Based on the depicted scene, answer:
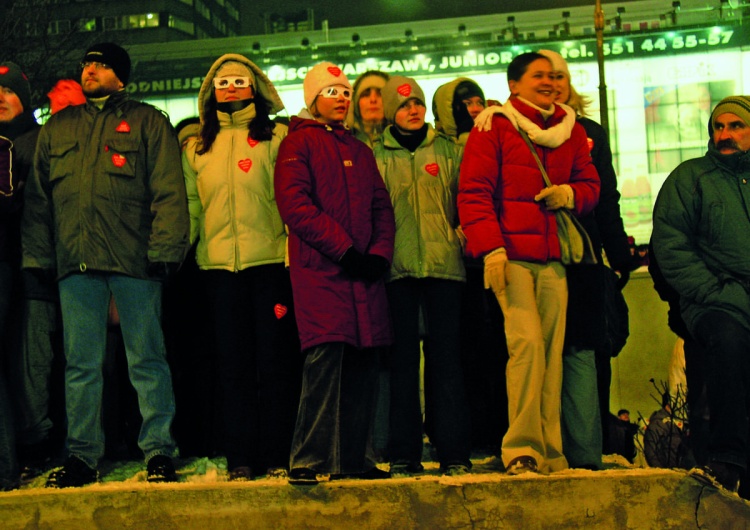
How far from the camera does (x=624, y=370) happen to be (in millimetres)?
9844

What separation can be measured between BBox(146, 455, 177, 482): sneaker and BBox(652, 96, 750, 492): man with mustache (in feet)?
8.58

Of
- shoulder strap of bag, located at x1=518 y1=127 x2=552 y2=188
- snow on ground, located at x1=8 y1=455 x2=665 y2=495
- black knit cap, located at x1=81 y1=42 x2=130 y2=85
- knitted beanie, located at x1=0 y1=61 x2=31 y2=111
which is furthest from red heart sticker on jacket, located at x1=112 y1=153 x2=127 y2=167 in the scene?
shoulder strap of bag, located at x1=518 y1=127 x2=552 y2=188

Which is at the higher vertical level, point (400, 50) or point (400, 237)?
point (400, 50)

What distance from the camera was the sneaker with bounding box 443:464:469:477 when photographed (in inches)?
200

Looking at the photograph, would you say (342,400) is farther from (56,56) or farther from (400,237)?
(56,56)

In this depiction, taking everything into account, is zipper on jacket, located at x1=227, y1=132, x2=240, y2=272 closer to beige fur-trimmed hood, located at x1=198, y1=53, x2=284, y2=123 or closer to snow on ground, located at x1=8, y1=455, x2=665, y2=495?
beige fur-trimmed hood, located at x1=198, y1=53, x2=284, y2=123

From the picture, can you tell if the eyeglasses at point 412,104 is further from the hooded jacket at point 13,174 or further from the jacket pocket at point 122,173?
the hooded jacket at point 13,174

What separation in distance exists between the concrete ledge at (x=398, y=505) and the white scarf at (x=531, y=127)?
1735 millimetres

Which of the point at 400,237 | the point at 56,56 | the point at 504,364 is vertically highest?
the point at 56,56

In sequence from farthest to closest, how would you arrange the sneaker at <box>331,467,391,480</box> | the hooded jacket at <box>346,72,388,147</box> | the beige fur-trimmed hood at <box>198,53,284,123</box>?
the hooded jacket at <box>346,72,388,147</box>
the beige fur-trimmed hood at <box>198,53,284,123</box>
the sneaker at <box>331,467,391,480</box>

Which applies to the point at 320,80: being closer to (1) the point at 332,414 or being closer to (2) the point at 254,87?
(2) the point at 254,87

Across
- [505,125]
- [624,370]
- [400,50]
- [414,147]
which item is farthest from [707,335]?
[400,50]

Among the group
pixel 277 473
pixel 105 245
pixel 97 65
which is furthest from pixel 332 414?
pixel 97 65

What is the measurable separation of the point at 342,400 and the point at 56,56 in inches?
780
